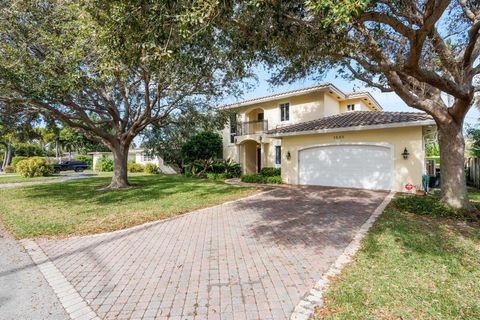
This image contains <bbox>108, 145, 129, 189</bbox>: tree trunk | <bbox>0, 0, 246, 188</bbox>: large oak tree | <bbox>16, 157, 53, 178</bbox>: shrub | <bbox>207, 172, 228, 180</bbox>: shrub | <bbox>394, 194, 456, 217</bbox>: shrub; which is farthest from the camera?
<bbox>16, 157, 53, 178</bbox>: shrub

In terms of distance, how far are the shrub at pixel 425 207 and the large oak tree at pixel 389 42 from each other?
0.33m

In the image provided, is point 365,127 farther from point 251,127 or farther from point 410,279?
point 251,127

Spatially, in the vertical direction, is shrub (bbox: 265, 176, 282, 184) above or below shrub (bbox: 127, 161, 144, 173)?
below

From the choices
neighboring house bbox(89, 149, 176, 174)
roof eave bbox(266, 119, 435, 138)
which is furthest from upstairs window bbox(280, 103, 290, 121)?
neighboring house bbox(89, 149, 176, 174)

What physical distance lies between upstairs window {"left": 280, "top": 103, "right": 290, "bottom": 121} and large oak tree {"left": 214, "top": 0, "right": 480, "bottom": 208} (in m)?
10.9

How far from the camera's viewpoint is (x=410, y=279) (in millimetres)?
3852

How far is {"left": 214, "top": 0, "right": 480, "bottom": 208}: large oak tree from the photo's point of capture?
17.4 feet

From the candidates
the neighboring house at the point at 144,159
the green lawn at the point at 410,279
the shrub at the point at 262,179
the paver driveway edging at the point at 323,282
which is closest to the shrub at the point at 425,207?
the green lawn at the point at 410,279

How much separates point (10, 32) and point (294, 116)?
16006mm

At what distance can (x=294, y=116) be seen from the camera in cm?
1923

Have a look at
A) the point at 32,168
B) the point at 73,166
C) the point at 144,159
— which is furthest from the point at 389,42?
the point at 73,166

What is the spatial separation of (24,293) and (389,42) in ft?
38.3

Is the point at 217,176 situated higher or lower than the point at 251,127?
lower

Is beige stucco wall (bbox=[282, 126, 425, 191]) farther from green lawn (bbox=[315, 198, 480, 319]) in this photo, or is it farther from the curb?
the curb
